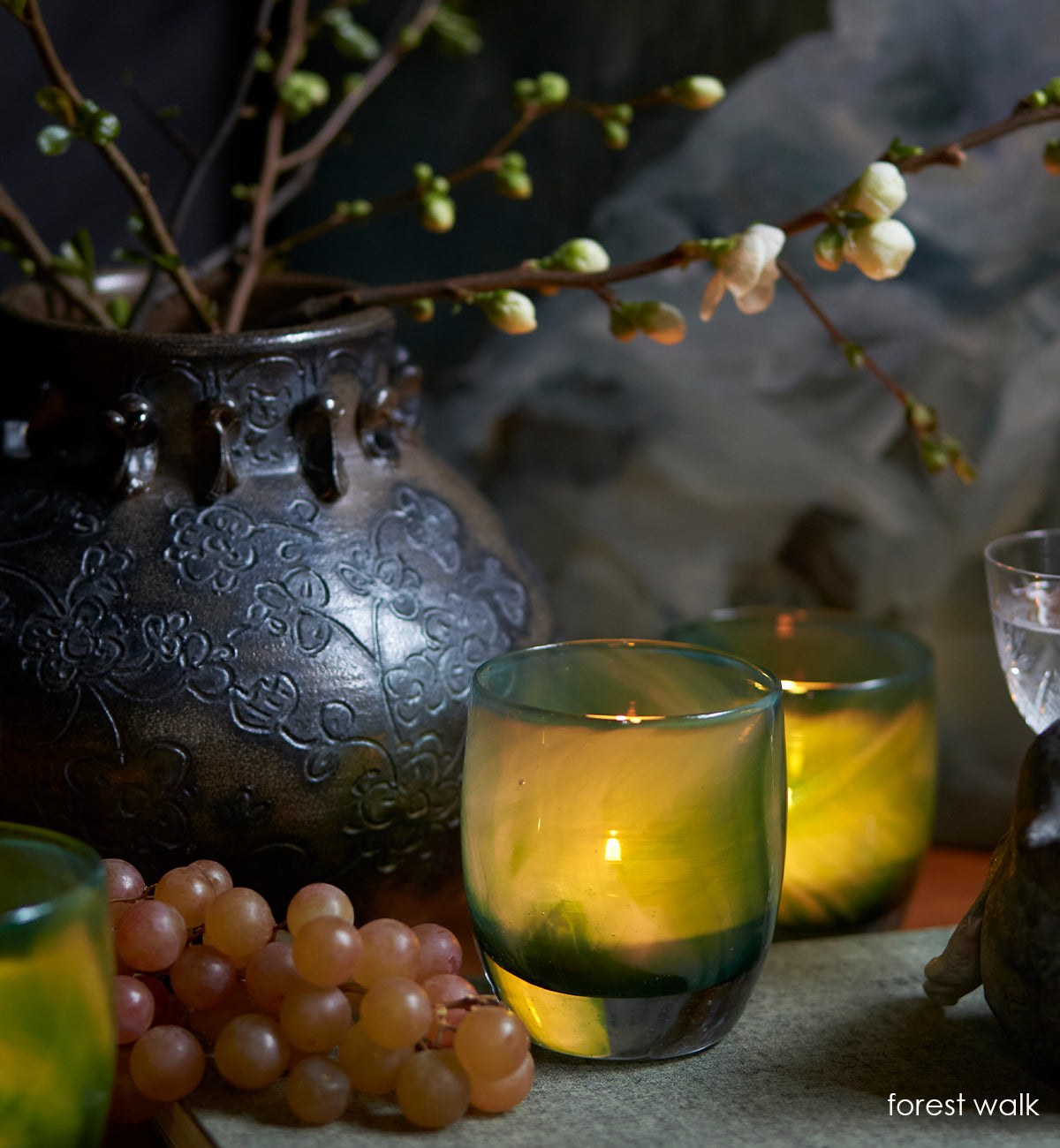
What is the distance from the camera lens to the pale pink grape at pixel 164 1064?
50cm

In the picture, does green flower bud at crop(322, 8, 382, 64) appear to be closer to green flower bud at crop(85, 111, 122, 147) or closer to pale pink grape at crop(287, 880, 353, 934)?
green flower bud at crop(85, 111, 122, 147)

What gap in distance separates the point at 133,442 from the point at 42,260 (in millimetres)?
150

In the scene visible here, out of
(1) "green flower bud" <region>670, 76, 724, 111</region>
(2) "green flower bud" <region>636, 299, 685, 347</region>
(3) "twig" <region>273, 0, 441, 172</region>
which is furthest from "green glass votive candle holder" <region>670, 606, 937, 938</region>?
(3) "twig" <region>273, 0, 441, 172</region>

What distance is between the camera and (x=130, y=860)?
594mm

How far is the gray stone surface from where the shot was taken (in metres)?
0.50

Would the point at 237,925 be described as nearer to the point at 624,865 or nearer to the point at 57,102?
the point at 624,865

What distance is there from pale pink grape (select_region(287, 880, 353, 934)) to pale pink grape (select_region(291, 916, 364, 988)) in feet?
0.07

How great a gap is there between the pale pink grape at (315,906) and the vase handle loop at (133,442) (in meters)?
0.21

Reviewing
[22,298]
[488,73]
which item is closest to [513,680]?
[22,298]

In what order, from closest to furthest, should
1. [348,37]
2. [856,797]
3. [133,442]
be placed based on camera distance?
[133,442], [856,797], [348,37]

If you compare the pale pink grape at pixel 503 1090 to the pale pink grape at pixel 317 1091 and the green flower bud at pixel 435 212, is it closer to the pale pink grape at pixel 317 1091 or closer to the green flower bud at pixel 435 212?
the pale pink grape at pixel 317 1091

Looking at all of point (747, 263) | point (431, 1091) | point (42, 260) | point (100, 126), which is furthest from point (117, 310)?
point (431, 1091)

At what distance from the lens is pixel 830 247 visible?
0.59 metres

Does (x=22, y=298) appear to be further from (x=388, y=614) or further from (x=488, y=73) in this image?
(x=488, y=73)
